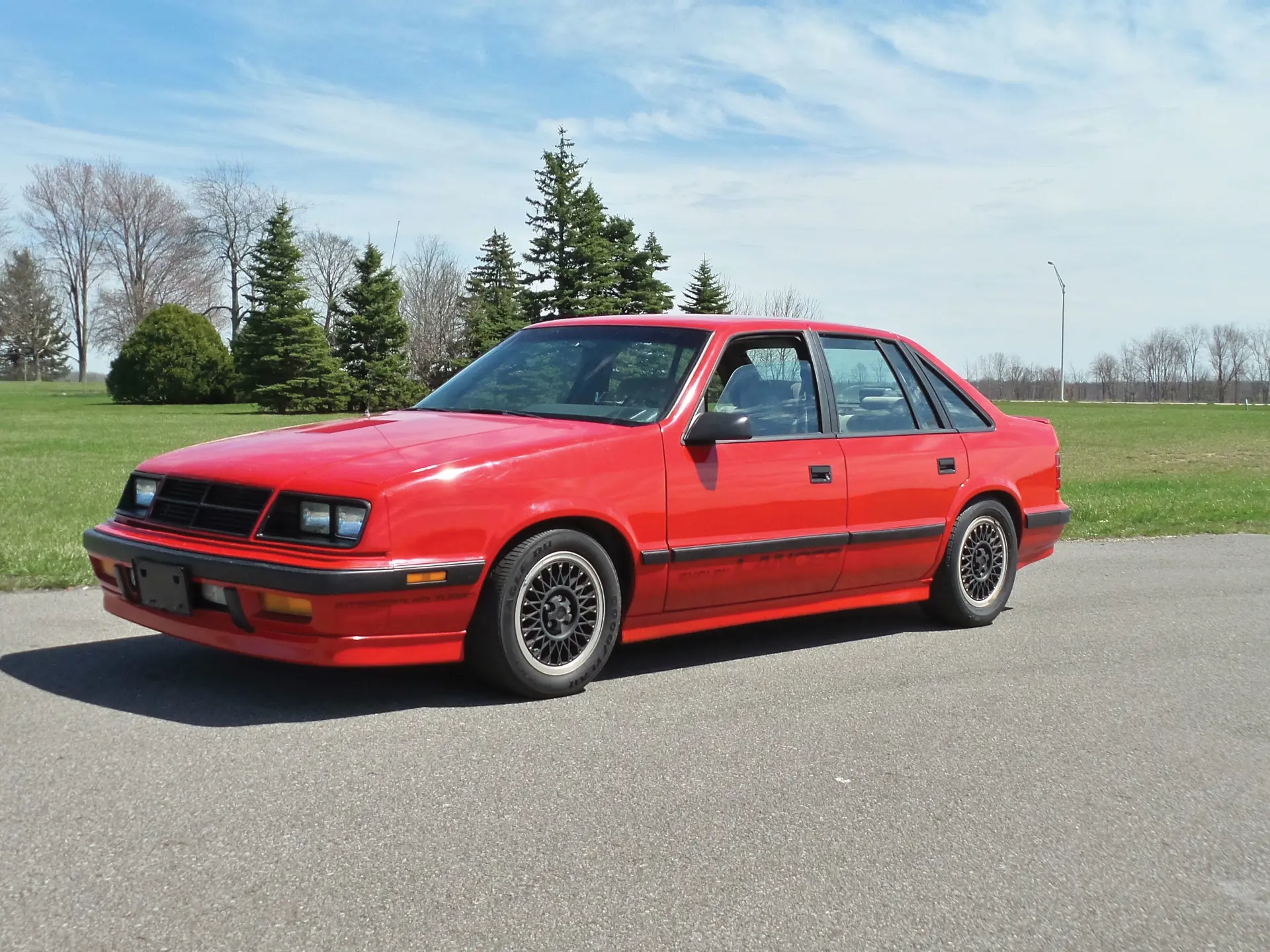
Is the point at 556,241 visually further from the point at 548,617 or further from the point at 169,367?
the point at 548,617

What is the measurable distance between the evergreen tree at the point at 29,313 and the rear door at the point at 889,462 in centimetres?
9401

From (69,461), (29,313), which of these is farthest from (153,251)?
(69,461)

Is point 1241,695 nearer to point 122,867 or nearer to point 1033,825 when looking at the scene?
point 1033,825

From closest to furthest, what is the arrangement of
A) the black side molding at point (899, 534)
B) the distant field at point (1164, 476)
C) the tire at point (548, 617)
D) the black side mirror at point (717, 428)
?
the tire at point (548, 617) < the black side mirror at point (717, 428) < the black side molding at point (899, 534) < the distant field at point (1164, 476)

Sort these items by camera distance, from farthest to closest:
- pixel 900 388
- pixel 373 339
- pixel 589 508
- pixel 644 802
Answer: pixel 373 339
pixel 900 388
pixel 589 508
pixel 644 802

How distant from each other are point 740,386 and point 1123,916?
3.33m

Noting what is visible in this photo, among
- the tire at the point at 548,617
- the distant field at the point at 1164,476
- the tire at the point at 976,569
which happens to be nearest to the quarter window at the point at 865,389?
the tire at the point at 976,569

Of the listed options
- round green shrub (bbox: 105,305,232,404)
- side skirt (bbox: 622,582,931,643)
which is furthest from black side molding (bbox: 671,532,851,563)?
round green shrub (bbox: 105,305,232,404)

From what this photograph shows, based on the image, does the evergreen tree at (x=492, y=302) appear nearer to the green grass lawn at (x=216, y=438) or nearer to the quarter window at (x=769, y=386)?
the green grass lawn at (x=216, y=438)

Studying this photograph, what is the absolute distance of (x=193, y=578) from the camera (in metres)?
4.68

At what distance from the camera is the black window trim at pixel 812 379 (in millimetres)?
5707

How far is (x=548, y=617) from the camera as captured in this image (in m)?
5.02

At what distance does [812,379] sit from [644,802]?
2.97 metres

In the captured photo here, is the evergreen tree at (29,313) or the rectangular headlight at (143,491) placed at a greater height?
the evergreen tree at (29,313)
